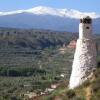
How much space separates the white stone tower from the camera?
24.5 m

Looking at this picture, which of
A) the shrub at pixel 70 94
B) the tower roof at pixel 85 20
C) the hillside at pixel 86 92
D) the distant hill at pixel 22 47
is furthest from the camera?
the distant hill at pixel 22 47

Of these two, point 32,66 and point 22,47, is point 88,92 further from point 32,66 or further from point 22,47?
point 22,47

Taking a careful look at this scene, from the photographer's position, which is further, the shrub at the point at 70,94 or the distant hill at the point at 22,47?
the distant hill at the point at 22,47

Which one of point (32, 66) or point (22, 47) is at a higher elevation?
point (22, 47)

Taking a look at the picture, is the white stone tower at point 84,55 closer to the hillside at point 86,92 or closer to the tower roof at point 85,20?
the tower roof at point 85,20

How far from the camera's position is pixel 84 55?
80.3 ft

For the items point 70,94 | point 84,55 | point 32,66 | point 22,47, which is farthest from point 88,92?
point 22,47

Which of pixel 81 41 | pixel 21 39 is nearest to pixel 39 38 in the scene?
pixel 21 39

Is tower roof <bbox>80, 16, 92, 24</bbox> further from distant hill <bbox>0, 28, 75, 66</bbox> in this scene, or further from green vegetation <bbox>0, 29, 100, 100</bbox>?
distant hill <bbox>0, 28, 75, 66</bbox>

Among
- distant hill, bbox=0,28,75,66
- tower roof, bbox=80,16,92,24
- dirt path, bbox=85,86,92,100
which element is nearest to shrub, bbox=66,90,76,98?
dirt path, bbox=85,86,92,100

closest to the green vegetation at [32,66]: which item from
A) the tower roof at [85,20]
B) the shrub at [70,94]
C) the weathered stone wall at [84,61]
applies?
the shrub at [70,94]

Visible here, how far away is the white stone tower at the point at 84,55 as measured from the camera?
2447 centimetres

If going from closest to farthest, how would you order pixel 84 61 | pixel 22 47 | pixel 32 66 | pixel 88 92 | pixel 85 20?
pixel 88 92 → pixel 84 61 → pixel 85 20 → pixel 32 66 → pixel 22 47

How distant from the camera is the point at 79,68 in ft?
80.5
